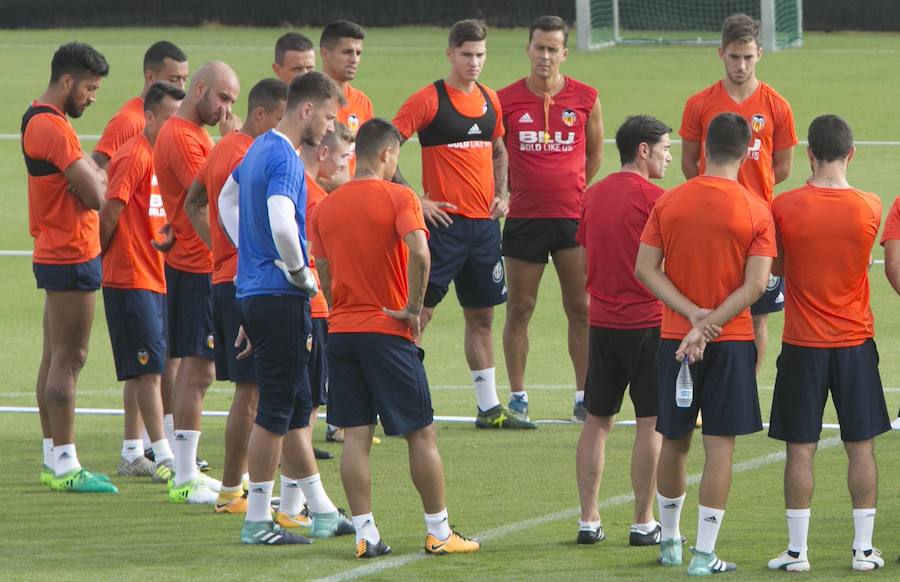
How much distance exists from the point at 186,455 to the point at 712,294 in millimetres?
3028

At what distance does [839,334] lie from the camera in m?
6.72

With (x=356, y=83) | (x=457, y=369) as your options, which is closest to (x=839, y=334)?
(x=457, y=369)

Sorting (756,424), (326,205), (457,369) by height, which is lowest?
(457,369)

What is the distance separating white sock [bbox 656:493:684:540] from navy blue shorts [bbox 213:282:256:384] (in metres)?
2.03

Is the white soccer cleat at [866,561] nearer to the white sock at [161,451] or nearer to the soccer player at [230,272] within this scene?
the soccer player at [230,272]

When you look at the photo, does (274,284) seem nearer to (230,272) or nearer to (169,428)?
(230,272)

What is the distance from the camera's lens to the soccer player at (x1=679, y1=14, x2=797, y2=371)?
9.74 metres

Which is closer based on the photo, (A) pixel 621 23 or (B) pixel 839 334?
(B) pixel 839 334

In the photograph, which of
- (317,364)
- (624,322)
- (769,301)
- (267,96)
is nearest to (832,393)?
(624,322)

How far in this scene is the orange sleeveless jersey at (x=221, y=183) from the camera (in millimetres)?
7703

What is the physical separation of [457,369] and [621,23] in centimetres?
2193

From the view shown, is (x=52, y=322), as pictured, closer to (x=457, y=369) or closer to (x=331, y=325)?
(x=331, y=325)

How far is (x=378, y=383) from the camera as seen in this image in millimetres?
7023

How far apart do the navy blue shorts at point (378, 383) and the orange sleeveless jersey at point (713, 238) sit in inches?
46.4
